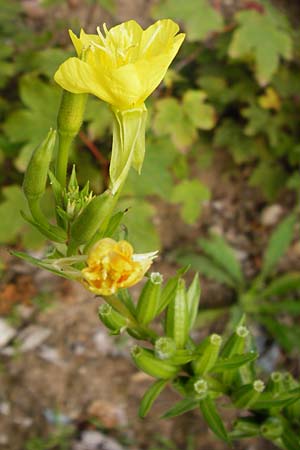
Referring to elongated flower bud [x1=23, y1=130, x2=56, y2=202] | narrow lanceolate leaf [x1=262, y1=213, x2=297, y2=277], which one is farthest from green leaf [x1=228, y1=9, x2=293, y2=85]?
elongated flower bud [x1=23, y1=130, x2=56, y2=202]

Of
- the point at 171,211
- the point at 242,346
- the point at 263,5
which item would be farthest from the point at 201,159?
the point at 242,346

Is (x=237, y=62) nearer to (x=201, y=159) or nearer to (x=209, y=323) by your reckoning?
(x=201, y=159)

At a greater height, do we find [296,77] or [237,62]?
[237,62]

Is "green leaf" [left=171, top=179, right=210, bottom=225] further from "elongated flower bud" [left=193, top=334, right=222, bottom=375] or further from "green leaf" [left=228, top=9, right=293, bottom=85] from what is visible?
"elongated flower bud" [left=193, top=334, right=222, bottom=375]

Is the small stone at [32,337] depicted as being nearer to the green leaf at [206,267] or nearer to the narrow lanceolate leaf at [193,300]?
the green leaf at [206,267]

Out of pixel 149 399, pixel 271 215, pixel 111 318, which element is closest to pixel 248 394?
pixel 149 399

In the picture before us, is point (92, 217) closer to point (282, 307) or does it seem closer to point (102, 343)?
point (102, 343)

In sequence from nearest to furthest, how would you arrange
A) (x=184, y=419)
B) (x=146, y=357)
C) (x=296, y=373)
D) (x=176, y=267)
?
(x=146, y=357), (x=184, y=419), (x=296, y=373), (x=176, y=267)

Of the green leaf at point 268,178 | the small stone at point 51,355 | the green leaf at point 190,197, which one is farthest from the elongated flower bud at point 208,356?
the green leaf at point 268,178
